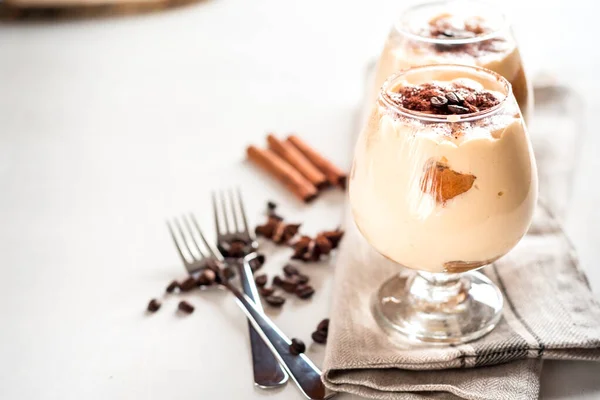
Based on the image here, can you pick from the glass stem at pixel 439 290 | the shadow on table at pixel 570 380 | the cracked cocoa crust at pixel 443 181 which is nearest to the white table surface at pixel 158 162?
the shadow on table at pixel 570 380

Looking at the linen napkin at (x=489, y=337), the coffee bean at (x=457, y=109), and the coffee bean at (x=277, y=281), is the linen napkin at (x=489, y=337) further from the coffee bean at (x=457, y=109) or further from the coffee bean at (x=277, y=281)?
the coffee bean at (x=457, y=109)

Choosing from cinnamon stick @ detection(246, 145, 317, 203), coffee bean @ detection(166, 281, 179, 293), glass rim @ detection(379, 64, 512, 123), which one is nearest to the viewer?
glass rim @ detection(379, 64, 512, 123)

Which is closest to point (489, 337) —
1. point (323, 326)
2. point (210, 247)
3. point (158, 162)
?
point (323, 326)

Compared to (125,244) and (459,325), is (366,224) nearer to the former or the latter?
(459,325)

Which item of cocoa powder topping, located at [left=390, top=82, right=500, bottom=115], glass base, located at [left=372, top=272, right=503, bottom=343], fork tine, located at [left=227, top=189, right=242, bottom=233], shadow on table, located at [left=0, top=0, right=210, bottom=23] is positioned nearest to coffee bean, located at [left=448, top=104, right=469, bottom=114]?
cocoa powder topping, located at [left=390, top=82, right=500, bottom=115]

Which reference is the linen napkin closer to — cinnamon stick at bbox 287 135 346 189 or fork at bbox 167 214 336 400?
fork at bbox 167 214 336 400
